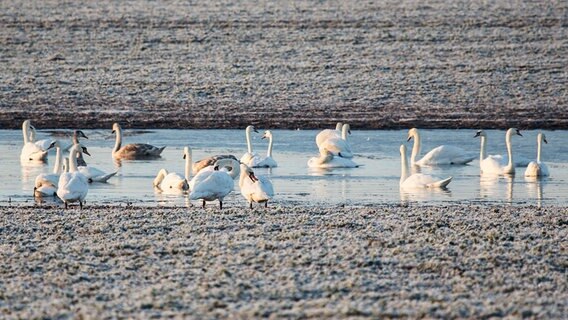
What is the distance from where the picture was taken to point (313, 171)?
14711mm

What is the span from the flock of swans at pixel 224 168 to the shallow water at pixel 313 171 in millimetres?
165

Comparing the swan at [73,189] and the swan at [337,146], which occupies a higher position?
the swan at [337,146]

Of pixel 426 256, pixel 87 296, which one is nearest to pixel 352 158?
pixel 426 256

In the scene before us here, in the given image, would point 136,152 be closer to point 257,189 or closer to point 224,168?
point 224,168

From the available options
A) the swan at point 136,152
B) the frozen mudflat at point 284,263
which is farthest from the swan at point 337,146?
the frozen mudflat at point 284,263

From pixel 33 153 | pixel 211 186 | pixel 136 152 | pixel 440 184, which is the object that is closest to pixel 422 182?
pixel 440 184

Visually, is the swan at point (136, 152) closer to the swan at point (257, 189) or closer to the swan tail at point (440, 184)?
the swan tail at point (440, 184)

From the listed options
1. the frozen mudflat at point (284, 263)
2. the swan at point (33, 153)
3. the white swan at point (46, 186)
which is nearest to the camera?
the frozen mudflat at point (284, 263)

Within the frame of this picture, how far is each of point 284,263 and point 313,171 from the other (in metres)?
7.28

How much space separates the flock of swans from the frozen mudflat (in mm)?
859

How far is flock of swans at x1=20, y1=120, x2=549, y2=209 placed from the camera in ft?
35.5

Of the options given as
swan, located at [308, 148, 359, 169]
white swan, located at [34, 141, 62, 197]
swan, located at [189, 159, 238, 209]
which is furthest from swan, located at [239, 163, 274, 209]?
swan, located at [308, 148, 359, 169]

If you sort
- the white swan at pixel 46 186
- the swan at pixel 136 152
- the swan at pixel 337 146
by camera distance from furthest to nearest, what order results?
1. the swan at pixel 136 152
2. the swan at pixel 337 146
3. the white swan at pixel 46 186

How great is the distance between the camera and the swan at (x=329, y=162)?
14.8 meters
